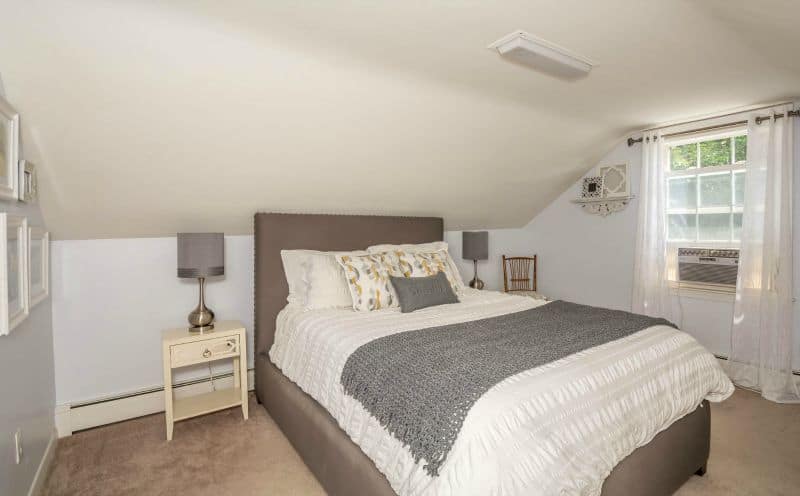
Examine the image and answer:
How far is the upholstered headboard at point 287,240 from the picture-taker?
2883 mm

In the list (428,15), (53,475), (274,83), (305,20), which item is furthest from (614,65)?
(53,475)

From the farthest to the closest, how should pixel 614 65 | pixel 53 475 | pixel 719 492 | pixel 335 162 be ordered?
pixel 335 162, pixel 614 65, pixel 53 475, pixel 719 492

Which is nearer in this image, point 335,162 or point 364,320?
point 364,320

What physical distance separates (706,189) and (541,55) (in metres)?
2.54

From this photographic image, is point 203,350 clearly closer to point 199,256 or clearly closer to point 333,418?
point 199,256

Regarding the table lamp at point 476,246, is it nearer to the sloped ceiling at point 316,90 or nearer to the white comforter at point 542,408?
the sloped ceiling at point 316,90

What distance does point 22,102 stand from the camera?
1743 millimetres

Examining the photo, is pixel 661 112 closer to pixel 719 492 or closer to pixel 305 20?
pixel 719 492

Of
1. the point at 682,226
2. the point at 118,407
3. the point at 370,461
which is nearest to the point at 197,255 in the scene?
the point at 118,407

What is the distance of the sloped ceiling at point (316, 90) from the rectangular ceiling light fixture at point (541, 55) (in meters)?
0.05

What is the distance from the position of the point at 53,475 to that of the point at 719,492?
10.9ft

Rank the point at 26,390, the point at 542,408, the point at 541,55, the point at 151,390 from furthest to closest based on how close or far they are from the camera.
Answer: the point at 151,390, the point at 541,55, the point at 26,390, the point at 542,408

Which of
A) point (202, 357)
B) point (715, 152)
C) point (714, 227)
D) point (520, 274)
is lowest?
point (202, 357)

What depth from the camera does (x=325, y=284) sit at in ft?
8.97
